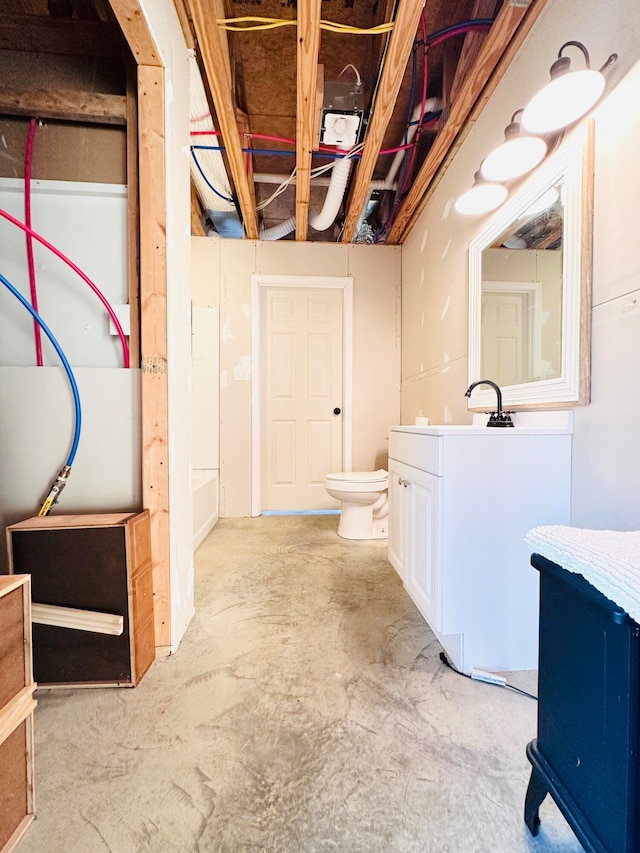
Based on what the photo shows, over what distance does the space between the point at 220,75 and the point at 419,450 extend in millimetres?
1793

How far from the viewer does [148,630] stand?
1257mm

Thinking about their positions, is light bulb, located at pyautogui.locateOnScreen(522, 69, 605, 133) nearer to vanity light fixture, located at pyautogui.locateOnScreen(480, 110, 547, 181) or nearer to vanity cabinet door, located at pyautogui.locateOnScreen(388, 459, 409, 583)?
vanity light fixture, located at pyautogui.locateOnScreen(480, 110, 547, 181)

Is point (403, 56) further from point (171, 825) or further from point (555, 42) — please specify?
point (171, 825)

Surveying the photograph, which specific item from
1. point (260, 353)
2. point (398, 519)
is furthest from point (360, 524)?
point (260, 353)

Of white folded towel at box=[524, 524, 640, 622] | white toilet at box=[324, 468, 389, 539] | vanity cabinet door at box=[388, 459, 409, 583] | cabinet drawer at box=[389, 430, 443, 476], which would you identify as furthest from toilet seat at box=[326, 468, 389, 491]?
white folded towel at box=[524, 524, 640, 622]

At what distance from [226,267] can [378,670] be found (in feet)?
9.57

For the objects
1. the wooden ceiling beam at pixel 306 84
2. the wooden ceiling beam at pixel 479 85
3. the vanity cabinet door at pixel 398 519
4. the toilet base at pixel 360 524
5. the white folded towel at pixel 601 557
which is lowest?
the toilet base at pixel 360 524

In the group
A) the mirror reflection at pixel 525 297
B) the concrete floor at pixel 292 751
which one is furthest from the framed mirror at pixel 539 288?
the concrete floor at pixel 292 751

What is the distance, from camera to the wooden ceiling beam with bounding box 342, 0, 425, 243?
1.26m

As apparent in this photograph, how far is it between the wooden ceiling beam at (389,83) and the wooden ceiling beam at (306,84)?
28 cm

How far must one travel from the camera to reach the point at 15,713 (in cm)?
74

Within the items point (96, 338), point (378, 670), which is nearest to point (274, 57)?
point (96, 338)

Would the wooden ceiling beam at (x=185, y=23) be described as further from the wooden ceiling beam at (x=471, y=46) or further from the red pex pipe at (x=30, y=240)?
the wooden ceiling beam at (x=471, y=46)

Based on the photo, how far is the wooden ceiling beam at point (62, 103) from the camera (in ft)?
4.18
